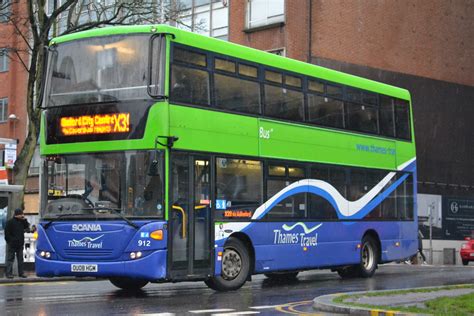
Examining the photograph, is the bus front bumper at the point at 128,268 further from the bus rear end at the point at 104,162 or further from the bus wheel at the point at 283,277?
the bus wheel at the point at 283,277

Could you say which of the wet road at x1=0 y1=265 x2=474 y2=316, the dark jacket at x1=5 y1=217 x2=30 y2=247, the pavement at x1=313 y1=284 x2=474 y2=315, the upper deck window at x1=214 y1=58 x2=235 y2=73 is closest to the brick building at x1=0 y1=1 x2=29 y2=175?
the dark jacket at x1=5 y1=217 x2=30 y2=247

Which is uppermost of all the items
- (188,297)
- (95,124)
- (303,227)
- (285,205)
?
(95,124)

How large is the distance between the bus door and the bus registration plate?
135 cm

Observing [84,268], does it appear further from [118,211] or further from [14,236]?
[14,236]

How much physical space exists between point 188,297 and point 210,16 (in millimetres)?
26928

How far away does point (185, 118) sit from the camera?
1461 cm

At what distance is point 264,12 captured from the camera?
123 ft

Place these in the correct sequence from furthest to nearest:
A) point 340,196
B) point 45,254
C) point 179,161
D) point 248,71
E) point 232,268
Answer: point 340,196 < point 248,71 < point 232,268 < point 45,254 < point 179,161

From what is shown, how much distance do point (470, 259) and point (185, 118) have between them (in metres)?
20.7

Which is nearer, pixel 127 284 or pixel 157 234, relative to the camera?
pixel 157 234

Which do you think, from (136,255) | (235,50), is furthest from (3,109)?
(136,255)

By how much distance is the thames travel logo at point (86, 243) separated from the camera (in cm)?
1409

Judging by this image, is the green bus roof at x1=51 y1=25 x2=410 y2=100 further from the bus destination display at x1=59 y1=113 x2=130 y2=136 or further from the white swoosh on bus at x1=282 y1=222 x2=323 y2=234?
the white swoosh on bus at x1=282 y1=222 x2=323 y2=234

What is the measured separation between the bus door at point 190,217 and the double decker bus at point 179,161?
A: 0.09 ft
